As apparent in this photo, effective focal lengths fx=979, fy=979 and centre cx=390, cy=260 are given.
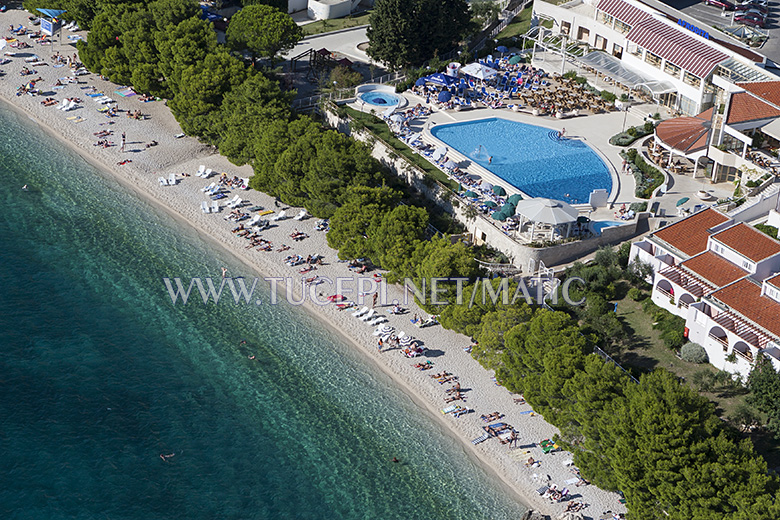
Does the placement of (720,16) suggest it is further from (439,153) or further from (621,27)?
(439,153)

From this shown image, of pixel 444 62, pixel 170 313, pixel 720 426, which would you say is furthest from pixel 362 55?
pixel 720 426

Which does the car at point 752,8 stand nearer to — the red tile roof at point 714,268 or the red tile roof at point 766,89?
the red tile roof at point 766,89

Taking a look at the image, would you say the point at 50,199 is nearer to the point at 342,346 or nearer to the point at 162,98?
the point at 162,98

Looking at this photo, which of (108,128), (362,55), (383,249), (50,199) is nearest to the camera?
(383,249)

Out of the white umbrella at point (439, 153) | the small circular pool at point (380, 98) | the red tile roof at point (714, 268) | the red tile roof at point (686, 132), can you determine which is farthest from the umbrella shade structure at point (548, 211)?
the small circular pool at point (380, 98)

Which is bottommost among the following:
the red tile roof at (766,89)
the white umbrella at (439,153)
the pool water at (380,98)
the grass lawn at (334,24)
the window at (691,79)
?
the white umbrella at (439,153)

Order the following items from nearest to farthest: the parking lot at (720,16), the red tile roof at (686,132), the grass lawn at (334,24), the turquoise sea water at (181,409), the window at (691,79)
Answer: the turquoise sea water at (181,409)
the red tile roof at (686,132)
the window at (691,79)
the parking lot at (720,16)
the grass lawn at (334,24)
